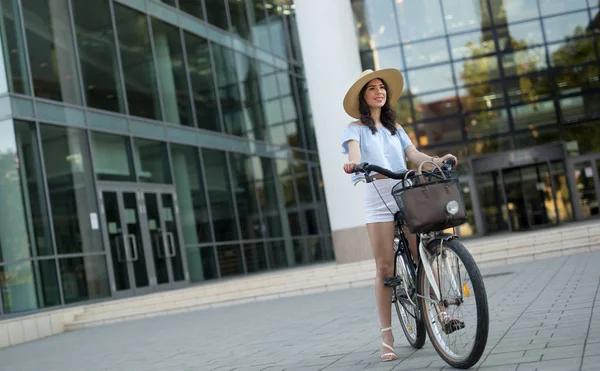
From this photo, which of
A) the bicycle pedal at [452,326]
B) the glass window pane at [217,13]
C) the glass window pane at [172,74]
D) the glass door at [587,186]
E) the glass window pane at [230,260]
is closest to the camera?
the bicycle pedal at [452,326]

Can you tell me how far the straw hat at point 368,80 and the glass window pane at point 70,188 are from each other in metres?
11.6

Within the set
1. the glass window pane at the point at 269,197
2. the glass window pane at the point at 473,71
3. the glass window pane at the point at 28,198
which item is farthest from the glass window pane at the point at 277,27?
the glass window pane at the point at 28,198

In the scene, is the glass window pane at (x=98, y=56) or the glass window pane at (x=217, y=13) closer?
the glass window pane at (x=98, y=56)

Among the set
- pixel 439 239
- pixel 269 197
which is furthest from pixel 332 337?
pixel 269 197

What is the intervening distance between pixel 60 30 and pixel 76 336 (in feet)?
25.7

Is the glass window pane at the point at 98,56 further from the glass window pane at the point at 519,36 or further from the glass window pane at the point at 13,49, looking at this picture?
the glass window pane at the point at 519,36

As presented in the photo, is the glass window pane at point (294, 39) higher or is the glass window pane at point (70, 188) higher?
the glass window pane at point (294, 39)

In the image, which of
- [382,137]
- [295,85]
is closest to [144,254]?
[295,85]

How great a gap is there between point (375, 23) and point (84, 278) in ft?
44.5

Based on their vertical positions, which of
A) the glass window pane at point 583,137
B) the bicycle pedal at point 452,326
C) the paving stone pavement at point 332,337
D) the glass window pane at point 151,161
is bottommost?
the paving stone pavement at point 332,337

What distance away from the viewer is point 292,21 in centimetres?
2870

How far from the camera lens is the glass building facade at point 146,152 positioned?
1540cm

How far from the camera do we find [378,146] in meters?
5.23

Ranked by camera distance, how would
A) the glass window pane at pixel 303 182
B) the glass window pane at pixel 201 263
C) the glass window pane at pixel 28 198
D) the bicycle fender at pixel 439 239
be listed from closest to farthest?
the bicycle fender at pixel 439 239
the glass window pane at pixel 28 198
the glass window pane at pixel 201 263
the glass window pane at pixel 303 182
